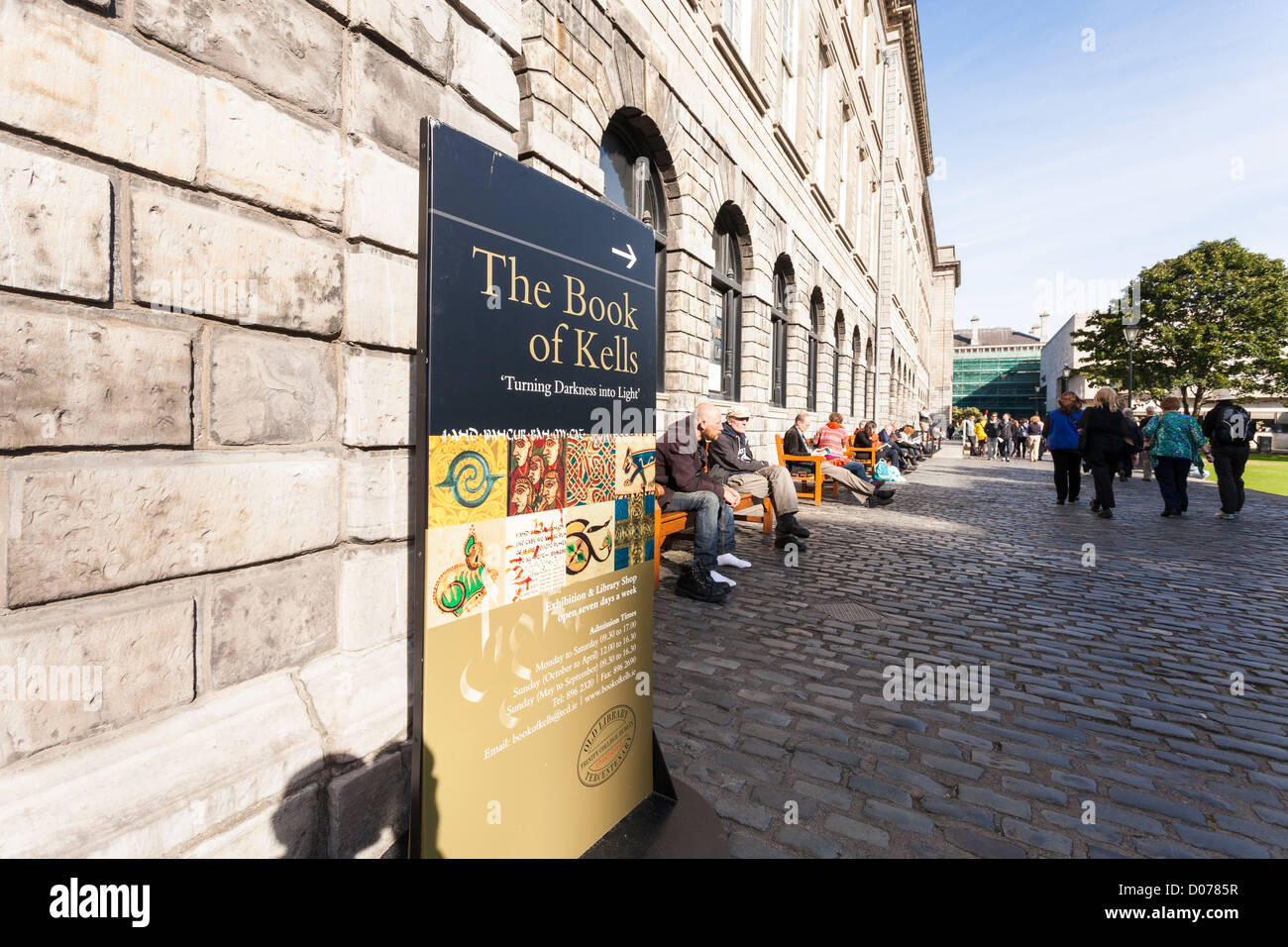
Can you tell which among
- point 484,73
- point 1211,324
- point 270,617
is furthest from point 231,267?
point 1211,324

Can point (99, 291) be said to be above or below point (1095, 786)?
above

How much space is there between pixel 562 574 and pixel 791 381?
11.9m

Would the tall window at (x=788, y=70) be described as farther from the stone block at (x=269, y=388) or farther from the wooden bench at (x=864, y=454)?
the stone block at (x=269, y=388)

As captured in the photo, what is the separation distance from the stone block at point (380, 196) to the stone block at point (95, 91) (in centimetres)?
48

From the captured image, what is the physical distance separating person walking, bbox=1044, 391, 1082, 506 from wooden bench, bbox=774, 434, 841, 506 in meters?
4.32

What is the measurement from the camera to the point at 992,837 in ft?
7.69

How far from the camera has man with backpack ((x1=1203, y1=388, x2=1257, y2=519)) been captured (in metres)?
9.21

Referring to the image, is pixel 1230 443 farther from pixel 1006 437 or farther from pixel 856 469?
pixel 1006 437

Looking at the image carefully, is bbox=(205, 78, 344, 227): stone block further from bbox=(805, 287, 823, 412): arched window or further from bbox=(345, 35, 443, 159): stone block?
bbox=(805, 287, 823, 412): arched window

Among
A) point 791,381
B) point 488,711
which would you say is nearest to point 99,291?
point 488,711

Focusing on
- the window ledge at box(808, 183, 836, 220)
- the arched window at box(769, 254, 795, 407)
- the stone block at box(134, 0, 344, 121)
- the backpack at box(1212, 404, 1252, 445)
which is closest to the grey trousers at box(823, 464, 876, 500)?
the arched window at box(769, 254, 795, 407)

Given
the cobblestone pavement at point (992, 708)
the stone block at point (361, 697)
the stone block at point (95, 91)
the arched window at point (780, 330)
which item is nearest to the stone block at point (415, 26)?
the stone block at point (95, 91)

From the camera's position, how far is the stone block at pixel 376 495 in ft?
7.39
